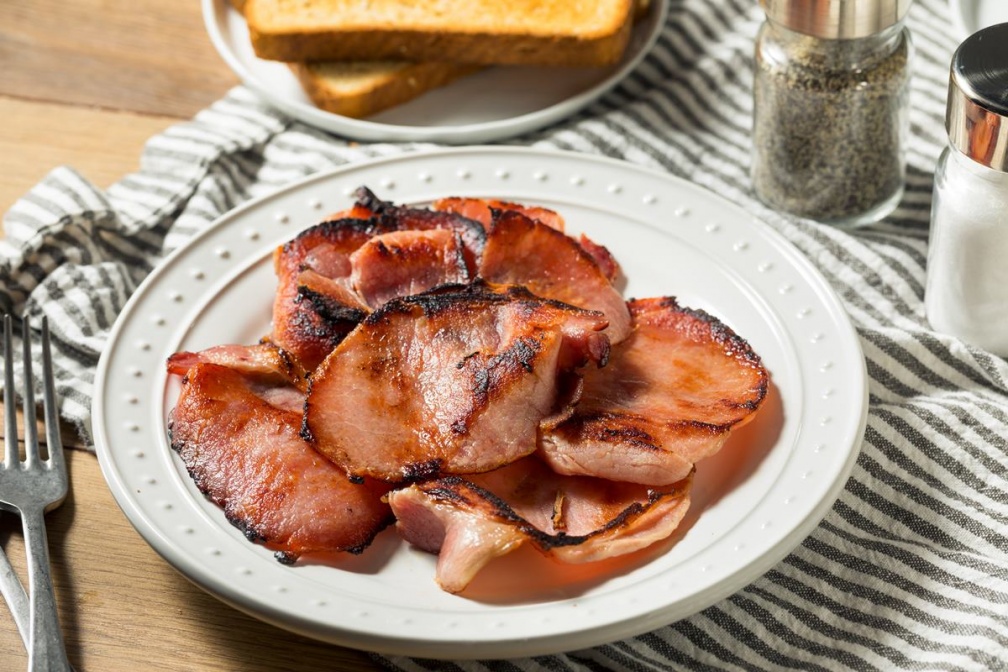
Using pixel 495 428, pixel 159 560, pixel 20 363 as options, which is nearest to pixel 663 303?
pixel 495 428

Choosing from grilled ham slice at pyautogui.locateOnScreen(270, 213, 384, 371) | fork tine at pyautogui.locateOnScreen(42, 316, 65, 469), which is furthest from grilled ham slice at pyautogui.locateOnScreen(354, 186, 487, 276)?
fork tine at pyautogui.locateOnScreen(42, 316, 65, 469)

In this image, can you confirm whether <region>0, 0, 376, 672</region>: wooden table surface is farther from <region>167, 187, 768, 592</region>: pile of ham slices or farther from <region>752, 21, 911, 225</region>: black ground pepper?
<region>752, 21, 911, 225</region>: black ground pepper

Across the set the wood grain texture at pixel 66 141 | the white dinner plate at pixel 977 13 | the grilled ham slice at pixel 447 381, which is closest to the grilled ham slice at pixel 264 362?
the grilled ham slice at pixel 447 381

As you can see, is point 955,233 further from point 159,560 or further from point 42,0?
point 42,0

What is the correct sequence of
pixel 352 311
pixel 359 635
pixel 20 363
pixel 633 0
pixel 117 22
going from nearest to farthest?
pixel 359 635 < pixel 352 311 < pixel 20 363 < pixel 633 0 < pixel 117 22

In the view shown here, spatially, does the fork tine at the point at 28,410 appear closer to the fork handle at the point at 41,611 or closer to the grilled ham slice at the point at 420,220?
the fork handle at the point at 41,611

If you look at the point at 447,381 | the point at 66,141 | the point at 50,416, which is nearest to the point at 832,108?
the point at 447,381
